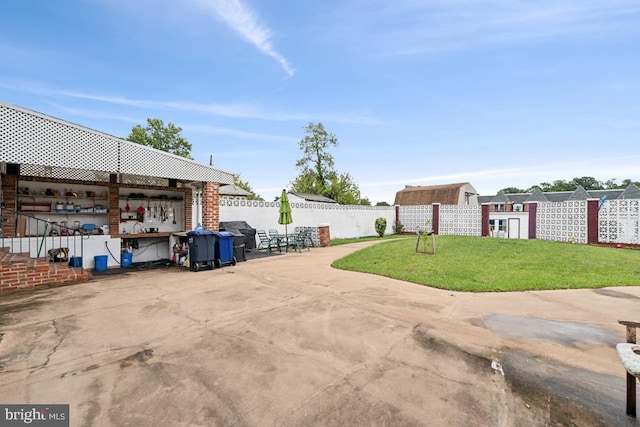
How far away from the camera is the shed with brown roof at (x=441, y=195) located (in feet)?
106

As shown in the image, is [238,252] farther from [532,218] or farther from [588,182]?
[588,182]

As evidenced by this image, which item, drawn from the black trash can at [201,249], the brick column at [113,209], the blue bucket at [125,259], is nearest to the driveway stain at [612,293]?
Result: the black trash can at [201,249]

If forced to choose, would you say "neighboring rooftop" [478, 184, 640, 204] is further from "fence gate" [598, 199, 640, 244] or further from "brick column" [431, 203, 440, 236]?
"fence gate" [598, 199, 640, 244]

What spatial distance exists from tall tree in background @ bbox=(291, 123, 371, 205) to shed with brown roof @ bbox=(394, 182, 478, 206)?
7.36 metres

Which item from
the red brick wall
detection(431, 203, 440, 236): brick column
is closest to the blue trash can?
the red brick wall

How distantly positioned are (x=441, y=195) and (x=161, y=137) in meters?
32.1

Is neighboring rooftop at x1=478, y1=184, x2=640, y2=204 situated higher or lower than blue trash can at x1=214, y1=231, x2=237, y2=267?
higher

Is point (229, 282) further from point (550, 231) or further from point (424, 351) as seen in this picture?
point (550, 231)

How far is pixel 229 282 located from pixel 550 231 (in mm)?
15731

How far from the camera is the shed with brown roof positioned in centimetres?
3225

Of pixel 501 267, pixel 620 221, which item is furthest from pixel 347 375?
pixel 620 221

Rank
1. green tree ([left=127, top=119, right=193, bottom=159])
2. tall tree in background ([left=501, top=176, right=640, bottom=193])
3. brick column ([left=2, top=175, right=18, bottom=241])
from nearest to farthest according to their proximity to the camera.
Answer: brick column ([left=2, top=175, right=18, bottom=241])
green tree ([left=127, top=119, right=193, bottom=159])
tall tree in background ([left=501, top=176, right=640, bottom=193])

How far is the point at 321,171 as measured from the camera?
32.9m

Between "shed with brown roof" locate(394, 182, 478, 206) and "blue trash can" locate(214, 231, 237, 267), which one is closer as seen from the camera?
"blue trash can" locate(214, 231, 237, 267)
